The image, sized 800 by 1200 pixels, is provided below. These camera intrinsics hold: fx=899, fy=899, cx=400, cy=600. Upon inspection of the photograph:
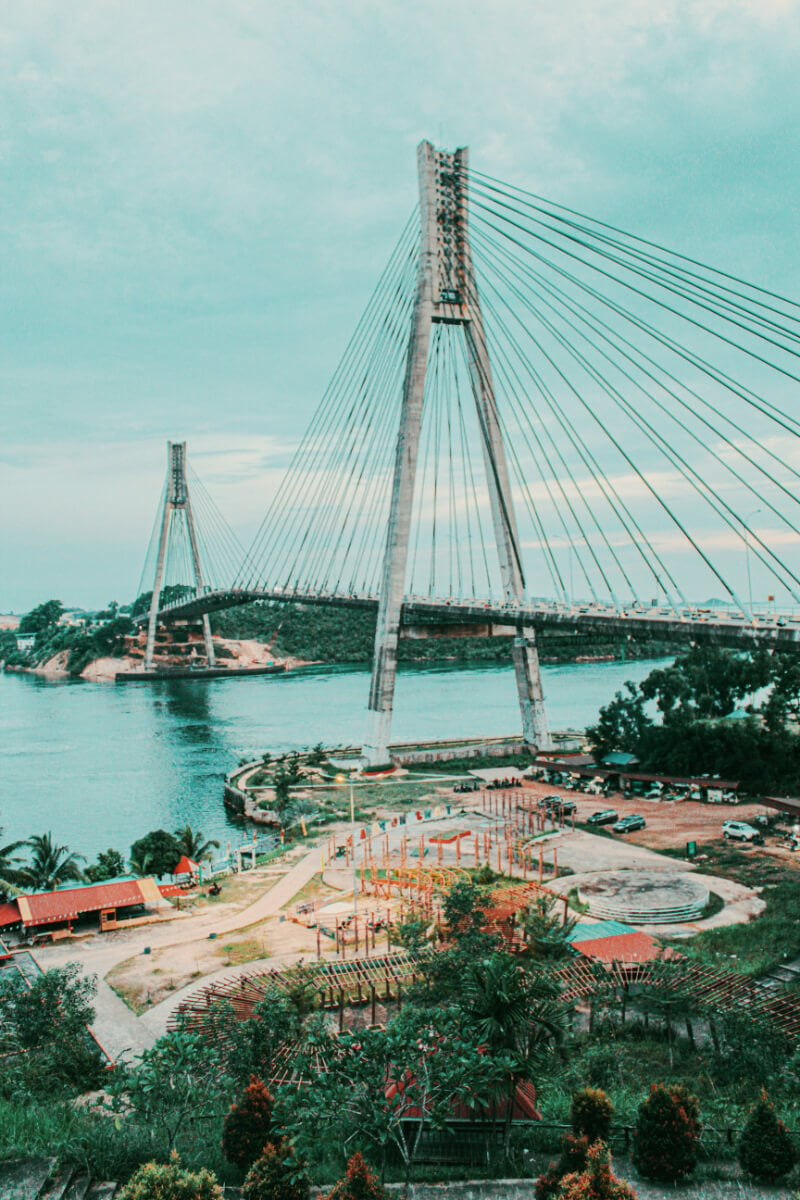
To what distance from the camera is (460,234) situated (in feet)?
137

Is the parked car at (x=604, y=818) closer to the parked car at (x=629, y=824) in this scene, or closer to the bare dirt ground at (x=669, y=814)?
the parked car at (x=629, y=824)

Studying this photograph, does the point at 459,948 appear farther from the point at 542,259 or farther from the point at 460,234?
the point at 460,234

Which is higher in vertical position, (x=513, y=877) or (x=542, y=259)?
(x=542, y=259)

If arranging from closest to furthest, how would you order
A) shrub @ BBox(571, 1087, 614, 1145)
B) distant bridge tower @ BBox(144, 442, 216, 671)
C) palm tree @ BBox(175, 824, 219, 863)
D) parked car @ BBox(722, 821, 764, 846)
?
shrub @ BBox(571, 1087, 614, 1145), parked car @ BBox(722, 821, 764, 846), palm tree @ BBox(175, 824, 219, 863), distant bridge tower @ BBox(144, 442, 216, 671)

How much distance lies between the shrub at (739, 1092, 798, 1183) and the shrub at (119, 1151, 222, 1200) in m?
5.61

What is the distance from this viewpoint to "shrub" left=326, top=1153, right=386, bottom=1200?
8.38 meters

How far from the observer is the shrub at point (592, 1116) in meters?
10.1

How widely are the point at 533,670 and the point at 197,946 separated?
25.4 m

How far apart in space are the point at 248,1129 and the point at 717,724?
31.4 metres

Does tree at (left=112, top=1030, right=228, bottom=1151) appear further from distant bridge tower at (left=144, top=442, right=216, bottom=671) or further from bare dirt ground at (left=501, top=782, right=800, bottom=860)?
distant bridge tower at (left=144, top=442, right=216, bottom=671)

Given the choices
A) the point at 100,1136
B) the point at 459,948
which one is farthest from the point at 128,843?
the point at 100,1136

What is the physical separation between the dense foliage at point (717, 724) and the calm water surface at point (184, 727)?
17275mm

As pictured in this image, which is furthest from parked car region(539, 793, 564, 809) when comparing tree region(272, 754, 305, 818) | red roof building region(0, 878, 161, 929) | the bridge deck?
red roof building region(0, 878, 161, 929)

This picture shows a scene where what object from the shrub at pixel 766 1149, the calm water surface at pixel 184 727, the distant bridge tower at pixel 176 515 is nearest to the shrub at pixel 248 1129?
the shrub at pixel 766 1149
